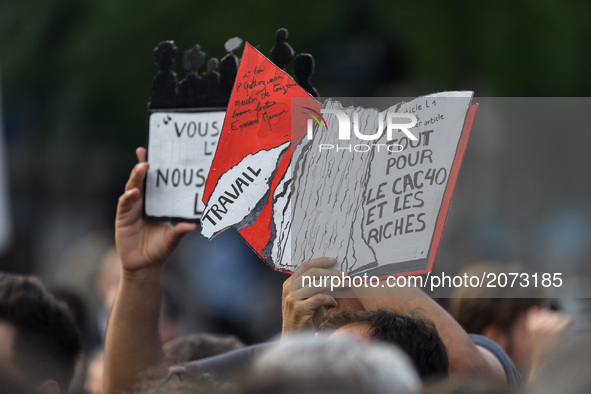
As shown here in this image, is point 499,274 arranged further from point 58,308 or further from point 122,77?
point 122,77

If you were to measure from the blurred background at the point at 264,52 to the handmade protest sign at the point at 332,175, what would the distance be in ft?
9.98

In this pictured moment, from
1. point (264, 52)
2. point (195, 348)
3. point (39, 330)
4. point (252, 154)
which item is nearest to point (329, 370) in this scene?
point (252, 154)

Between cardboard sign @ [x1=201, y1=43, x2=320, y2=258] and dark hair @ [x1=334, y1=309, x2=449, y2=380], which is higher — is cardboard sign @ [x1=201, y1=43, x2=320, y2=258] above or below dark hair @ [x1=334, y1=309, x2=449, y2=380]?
above

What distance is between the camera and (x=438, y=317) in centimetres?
199

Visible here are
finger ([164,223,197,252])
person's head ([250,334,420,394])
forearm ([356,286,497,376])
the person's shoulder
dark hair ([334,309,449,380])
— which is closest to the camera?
person's head ([250,334,420,394])

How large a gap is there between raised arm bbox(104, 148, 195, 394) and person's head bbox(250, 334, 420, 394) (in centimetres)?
97

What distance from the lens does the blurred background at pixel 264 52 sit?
6.05 metres

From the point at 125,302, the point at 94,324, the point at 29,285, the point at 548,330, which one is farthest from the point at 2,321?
the point at 94,324

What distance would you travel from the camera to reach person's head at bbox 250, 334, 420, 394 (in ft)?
4.16

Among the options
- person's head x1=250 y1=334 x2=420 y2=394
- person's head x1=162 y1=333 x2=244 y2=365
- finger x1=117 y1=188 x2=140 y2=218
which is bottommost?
person's head x1=162 y1=333 x2=244 y2=365

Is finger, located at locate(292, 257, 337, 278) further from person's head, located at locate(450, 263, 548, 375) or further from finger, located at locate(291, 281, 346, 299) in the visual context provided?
person's head, located at locate(450, 263, 548, 375)

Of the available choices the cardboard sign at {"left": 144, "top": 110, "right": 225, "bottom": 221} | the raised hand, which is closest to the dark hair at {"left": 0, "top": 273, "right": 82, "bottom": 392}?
the raised hand

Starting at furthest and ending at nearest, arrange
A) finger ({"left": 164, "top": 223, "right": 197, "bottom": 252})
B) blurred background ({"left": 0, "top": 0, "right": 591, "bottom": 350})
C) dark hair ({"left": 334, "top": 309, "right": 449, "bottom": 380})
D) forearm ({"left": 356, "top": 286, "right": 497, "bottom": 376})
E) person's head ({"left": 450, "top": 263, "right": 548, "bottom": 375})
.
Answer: blurred background ({"left": 0, "top": 0, "right": 591, "bottom": 350}) → person's head ({"left": 450, "top": 263, "right": 548, "bottom": 375}) → finger ({"left": 164, "top": 223, "right": 197, "bottom": 252}) → forearm ({"left": 356, "top": 286, "right": 497, "bottom": 376}) → dark hair ({"left": 334, "top": 309, "right": 449, "bottom": 380})

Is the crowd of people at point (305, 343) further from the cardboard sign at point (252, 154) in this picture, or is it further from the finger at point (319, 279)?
the cardboard sign at point (252, 154)
